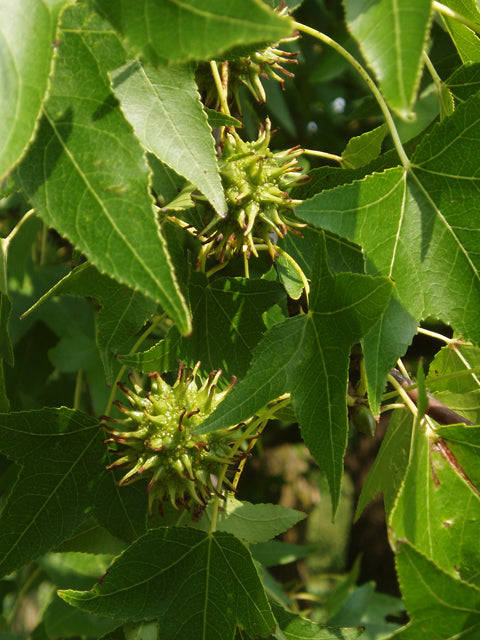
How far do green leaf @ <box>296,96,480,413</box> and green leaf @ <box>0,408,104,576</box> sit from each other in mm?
519

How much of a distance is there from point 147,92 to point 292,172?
0.98 ft

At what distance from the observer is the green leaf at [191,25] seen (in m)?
0.63

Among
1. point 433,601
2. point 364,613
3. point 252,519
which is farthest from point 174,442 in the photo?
point 364,613

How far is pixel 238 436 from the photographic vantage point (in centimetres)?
114

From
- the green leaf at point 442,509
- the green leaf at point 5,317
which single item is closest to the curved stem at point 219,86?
the green leaf at point 5,317

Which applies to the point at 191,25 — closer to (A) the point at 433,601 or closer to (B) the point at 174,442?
(B) the point at 174,442

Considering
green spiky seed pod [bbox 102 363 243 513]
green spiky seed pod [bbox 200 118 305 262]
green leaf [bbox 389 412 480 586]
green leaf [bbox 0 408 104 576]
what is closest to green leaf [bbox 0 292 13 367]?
green leaf [bbox 0 408 104 576]

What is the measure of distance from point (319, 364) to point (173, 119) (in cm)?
41

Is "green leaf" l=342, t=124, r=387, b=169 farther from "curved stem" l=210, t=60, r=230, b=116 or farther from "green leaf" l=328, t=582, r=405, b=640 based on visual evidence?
"green leaf" l=328, t=582, r=405, b=640

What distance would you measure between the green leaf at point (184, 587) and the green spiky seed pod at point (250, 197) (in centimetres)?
46

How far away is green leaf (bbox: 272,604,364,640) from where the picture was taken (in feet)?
3.74

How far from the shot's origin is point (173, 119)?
37.7 inches

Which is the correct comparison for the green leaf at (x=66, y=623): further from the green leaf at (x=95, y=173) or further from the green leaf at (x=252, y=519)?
the green leaf at (x=95, y=173)

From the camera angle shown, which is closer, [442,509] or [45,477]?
[442,509]
